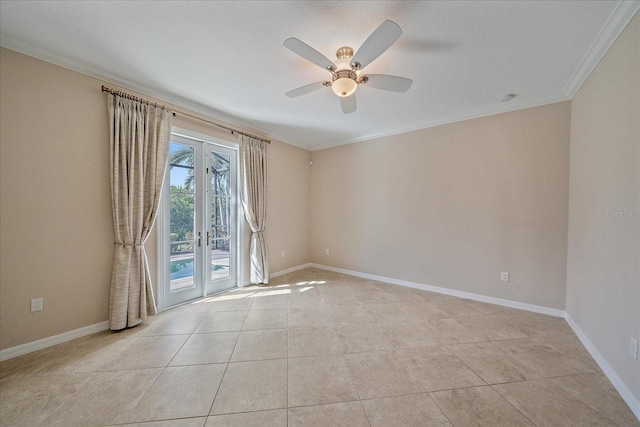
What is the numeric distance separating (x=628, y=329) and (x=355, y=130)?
370 cm

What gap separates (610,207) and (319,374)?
269cm

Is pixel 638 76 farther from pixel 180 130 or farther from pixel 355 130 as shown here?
pixel 180 130

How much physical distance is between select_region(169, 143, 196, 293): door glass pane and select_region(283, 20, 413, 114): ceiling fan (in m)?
1.83

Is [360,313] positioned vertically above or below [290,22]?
below

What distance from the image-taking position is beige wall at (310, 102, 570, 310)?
9.40ft

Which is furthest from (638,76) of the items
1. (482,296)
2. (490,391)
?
(482,296)

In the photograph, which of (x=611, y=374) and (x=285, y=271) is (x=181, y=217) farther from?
(x=611, y=374)

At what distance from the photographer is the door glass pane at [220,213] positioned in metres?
3.54

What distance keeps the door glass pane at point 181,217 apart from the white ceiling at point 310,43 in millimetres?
727

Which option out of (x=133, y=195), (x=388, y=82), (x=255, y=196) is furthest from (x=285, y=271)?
(x=388, y=82)

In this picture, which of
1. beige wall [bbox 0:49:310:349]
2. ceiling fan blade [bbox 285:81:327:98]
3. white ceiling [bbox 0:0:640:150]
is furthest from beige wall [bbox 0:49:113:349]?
ceiling fan blade [bbox 285:81:327:98]

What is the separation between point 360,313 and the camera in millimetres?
2934

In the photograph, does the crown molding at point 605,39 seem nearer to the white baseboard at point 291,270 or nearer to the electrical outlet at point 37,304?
the white baseboard at point 291,270

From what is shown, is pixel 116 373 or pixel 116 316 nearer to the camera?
pixel 116 373
